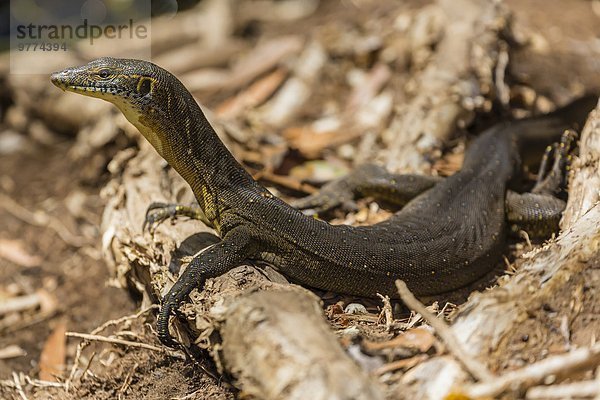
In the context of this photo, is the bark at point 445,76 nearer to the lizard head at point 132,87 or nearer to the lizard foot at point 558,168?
the lizard foot at point 558,168

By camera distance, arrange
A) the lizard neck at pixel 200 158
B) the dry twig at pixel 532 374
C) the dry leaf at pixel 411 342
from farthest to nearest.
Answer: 1. the lizard neck at pixel 200 158
2. the dry leaf at pixel 411 342
3. the dry twig at pixel 532 374

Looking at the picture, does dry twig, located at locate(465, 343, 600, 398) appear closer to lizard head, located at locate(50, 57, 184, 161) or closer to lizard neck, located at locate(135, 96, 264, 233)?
lizard neck, located at locate(135, 96, 264, 233)

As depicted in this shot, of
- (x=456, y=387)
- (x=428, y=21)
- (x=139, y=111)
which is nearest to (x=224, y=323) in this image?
(x=456, y=387)

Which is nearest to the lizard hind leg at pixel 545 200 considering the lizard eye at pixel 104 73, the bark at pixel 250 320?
the bark at pixel 250 320

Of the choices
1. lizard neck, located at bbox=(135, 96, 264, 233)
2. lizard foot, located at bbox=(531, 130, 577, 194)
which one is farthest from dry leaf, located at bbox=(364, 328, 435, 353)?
lizard foot, located at bbox=(531, 130, 577, 194)

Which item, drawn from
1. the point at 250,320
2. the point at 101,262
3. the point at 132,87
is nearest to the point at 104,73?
the point at 132,87

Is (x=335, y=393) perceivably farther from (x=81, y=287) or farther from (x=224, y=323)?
(x=81, y=287)
